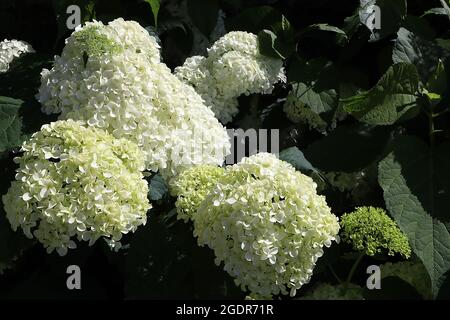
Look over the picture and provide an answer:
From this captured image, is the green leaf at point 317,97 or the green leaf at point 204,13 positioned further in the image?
the green leaf at point 204,13

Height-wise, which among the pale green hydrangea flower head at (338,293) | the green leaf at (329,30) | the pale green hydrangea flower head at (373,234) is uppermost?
the green leaf at (329,30)

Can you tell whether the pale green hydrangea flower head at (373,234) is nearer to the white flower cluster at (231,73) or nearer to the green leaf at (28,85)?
the white flower cluster at (231,73)

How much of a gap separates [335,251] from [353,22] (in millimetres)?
1089

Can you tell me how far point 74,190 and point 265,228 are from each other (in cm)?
52

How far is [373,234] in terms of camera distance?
217 centimetres

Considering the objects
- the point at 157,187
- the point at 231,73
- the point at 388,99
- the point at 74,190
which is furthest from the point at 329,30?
the point at 74,190

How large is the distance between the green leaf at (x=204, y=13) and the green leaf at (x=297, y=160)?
32.0 inches

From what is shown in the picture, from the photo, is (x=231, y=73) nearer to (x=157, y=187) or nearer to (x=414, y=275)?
(x=157, y=187)

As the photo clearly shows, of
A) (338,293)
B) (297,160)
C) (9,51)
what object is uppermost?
(9,51)

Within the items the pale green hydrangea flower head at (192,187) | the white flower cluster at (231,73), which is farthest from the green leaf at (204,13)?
the pale green hydrangea flower head at (192,187)

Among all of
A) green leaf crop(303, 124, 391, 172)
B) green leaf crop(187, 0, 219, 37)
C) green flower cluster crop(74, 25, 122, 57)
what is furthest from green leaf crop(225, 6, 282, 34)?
green flower cluster crop(74, 25, 122, 57)

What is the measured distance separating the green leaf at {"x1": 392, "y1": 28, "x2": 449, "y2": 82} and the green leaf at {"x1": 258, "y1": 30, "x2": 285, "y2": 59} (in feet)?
1.68

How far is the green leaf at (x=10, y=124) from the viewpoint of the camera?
222 cm
